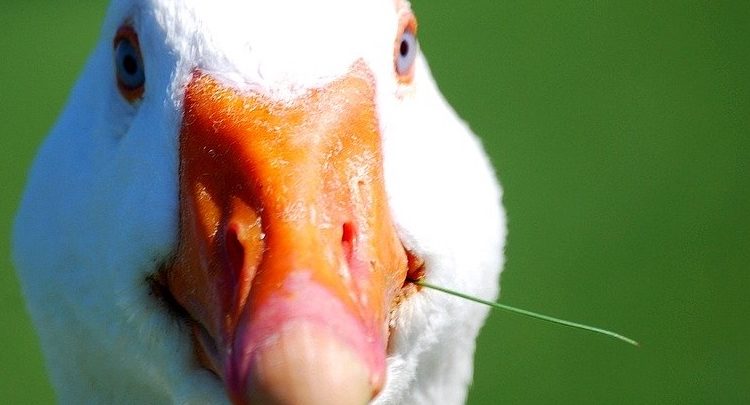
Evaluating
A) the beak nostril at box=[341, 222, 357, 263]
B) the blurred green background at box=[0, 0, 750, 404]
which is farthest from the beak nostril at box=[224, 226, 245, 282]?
the blurred green background at box=[0, 0, 750, 404]

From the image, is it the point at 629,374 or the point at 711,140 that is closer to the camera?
the point at 629,374

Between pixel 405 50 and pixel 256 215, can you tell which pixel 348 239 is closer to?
pixel 256 215

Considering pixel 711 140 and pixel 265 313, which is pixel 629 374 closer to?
pixel 711 140

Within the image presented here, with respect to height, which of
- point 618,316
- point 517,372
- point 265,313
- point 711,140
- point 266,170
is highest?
point 711,140

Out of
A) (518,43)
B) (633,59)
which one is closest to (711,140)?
(633,59)

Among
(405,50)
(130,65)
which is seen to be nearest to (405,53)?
(405,50)
